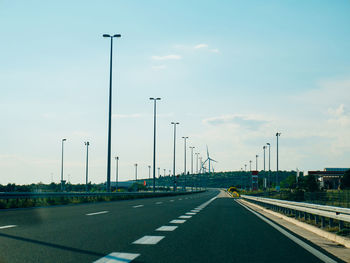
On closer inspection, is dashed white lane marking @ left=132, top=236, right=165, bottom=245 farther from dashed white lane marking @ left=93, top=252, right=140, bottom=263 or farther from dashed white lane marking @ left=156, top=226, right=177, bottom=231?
dashed white lane marking @ left=156, top=226, right=177, bottom=231

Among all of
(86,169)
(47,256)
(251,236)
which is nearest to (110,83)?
(251,236)

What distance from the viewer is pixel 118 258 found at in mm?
6602

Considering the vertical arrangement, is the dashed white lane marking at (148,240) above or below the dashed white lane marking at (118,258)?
below

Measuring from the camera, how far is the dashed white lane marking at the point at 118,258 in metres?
6.35

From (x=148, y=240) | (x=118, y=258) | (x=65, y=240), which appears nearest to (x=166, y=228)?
(x=148, y=240)

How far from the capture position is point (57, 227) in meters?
10.9

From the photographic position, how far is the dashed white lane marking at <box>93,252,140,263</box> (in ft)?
20.8

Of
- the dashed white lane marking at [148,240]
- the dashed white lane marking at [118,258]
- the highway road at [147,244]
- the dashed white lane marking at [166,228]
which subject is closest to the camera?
the dashed white lane marking at [118,258]

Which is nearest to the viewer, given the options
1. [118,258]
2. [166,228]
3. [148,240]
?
[118,258]

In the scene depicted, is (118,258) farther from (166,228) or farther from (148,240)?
(166,228)

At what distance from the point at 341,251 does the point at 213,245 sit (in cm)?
228

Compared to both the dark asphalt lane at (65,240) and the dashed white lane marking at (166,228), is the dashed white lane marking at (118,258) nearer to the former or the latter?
the dark asphalt lane at (65,240)

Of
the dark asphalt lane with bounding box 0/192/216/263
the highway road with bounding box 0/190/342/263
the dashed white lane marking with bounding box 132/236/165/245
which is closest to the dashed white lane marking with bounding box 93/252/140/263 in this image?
the highway road with bounding box 0/190/342/263

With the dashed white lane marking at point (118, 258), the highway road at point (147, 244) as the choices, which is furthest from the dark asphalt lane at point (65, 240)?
the dashed white lane marking at point (118, 258)
